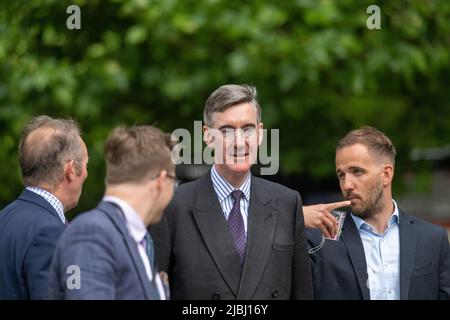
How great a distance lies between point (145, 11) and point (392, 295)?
462 centimetres

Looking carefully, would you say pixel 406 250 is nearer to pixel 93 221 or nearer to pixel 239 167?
pixel 239 167

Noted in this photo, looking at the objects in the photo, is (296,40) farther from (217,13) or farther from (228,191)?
(228,191)

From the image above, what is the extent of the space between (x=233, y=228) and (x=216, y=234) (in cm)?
10

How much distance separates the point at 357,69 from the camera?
8703 millimetres

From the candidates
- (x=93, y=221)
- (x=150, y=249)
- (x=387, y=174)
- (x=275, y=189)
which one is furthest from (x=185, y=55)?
(x=93, y=221)

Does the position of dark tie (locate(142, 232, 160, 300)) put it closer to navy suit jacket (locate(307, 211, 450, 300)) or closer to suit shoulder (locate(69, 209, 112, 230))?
suit shoulder (locate(69, 209, 112, 230))

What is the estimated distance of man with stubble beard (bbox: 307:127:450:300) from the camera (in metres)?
4.45

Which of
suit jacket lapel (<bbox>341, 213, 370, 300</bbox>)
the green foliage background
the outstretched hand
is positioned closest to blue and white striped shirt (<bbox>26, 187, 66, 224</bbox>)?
the outstretched hand

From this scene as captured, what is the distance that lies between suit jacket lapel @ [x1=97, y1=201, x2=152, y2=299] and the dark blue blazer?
66cm

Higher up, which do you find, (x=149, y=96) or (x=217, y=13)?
(x=217, y=13)

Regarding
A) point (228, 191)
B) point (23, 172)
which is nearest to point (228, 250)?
point (228, 191)

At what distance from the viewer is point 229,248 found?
4043 mm

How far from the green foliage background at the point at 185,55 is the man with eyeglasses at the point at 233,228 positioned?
4186mm

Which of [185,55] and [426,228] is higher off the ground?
[185,55]
